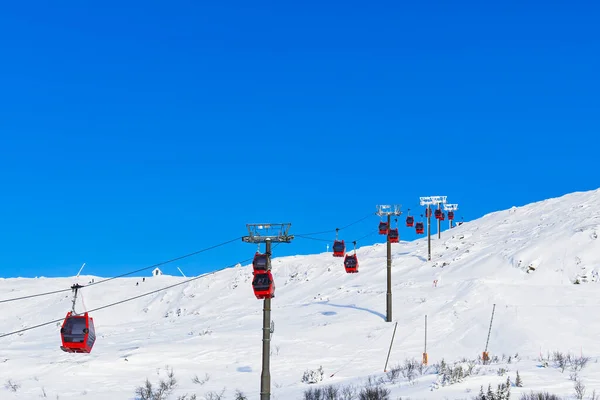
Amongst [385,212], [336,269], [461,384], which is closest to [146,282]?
[336,269]

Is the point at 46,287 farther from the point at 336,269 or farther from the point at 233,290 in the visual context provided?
the point at 336,269

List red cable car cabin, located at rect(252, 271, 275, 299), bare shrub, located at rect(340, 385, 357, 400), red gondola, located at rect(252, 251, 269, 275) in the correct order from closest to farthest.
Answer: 1. bare shrub, located at rect(340, 385, 357, 400)
2. red cable car cabin, located at rect(252, 271, 275, 299)
3. red gondola, located at rect(252, 251, 269, 275)

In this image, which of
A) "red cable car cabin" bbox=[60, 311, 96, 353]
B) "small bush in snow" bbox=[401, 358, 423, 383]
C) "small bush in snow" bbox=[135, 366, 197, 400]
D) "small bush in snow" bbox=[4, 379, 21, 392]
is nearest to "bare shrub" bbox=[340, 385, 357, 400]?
"small bush in snow" bbox=[401, 358, 423, 383]

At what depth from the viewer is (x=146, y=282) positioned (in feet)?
260

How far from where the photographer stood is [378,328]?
1352 inches

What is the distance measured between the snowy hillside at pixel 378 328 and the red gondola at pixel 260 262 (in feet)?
14.4

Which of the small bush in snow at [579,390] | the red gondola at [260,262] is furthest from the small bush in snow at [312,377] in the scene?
the small bush in snow at [579,390]

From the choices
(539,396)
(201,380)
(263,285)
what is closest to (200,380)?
(201,380)

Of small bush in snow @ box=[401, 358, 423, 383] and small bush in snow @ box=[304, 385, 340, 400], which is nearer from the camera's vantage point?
small bush in snow @ box=[304, 385, 340, 400]

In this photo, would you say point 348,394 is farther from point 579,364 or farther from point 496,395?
point 579,364

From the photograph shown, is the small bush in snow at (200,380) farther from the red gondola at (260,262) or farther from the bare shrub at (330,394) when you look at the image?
the bare shrub at (330,394)

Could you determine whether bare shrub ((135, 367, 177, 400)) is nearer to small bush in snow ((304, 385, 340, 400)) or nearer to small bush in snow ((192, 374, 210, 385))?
small bush in snow ((192, 374, 210, 385))

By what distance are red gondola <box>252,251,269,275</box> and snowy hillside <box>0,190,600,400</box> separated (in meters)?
4.38

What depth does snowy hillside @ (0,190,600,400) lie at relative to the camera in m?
23.9
